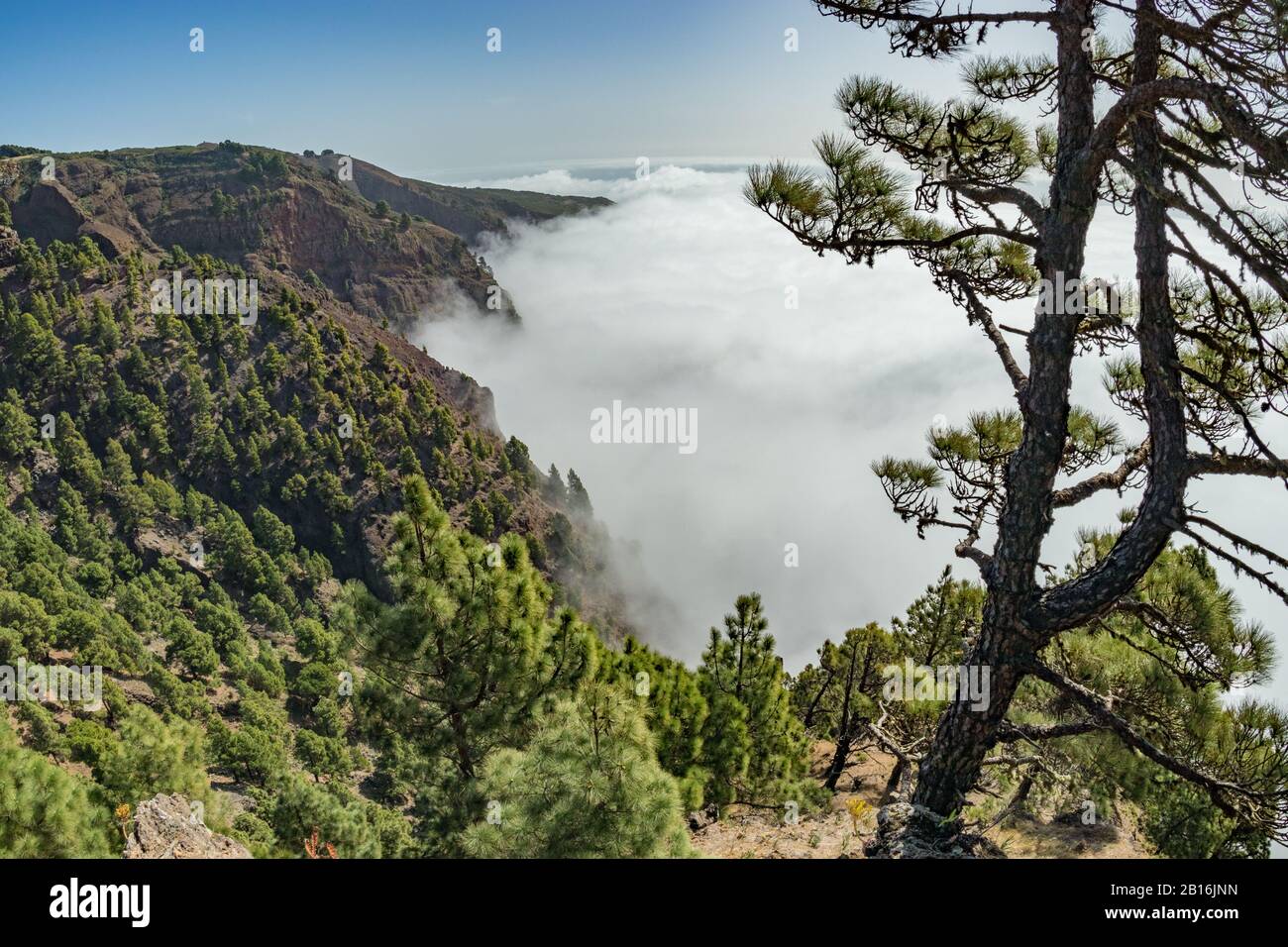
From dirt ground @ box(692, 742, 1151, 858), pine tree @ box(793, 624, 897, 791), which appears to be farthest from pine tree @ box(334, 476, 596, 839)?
pine tree @ box(793, 624, 897, 791)

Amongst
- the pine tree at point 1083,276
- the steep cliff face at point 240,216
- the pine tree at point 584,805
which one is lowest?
the pine tree at point 584,805

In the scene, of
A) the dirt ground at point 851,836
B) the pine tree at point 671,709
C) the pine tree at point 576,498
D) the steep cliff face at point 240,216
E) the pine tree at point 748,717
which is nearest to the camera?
the dirt ground at point 851,836

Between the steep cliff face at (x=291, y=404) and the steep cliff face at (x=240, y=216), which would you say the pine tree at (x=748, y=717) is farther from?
the steep cliff face at (x=240, y=216)

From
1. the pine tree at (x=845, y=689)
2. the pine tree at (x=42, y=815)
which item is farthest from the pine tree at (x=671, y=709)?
the pine tree at (x=42, y=815)

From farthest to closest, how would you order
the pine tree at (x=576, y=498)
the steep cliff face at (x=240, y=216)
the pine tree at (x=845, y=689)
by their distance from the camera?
the steep cliff face at (x=240, y=216) → the pine tree at (x=576, y=498) → the pine tree at (x=845, y=689)

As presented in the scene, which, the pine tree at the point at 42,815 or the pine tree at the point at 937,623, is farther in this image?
the pine tree at the point at 937,623

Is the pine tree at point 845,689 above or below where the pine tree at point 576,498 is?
above

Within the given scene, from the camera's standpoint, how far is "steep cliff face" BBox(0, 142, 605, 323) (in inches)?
5187

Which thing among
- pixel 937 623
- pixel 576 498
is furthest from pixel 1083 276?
pixel 576 498

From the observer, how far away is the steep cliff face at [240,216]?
132 meters

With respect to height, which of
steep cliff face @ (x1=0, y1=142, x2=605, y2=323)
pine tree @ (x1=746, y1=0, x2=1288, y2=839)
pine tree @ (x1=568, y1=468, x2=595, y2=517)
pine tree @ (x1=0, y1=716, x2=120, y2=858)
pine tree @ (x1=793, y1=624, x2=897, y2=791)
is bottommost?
pine tree @ (x1=568, y1=468, x2=595, y2=517)

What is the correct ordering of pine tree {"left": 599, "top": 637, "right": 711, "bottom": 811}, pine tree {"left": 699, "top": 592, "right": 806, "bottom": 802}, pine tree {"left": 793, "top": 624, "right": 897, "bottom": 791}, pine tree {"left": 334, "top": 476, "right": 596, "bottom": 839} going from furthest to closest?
pine tree {"left": 793, "top": 624, "right": 897, "bottom": 791}
pine tree {"left": 699, "top": 592, "right": 806, "bottom": 802}
pine tree {"left": 599, "top": 637, "right": 711, "bottom": 811}
pine tree {"left": 334, "top": 476, "right": 596, "bottom": 839}

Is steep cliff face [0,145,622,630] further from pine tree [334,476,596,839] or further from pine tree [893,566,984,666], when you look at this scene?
pine tree [334,476,596,839]
